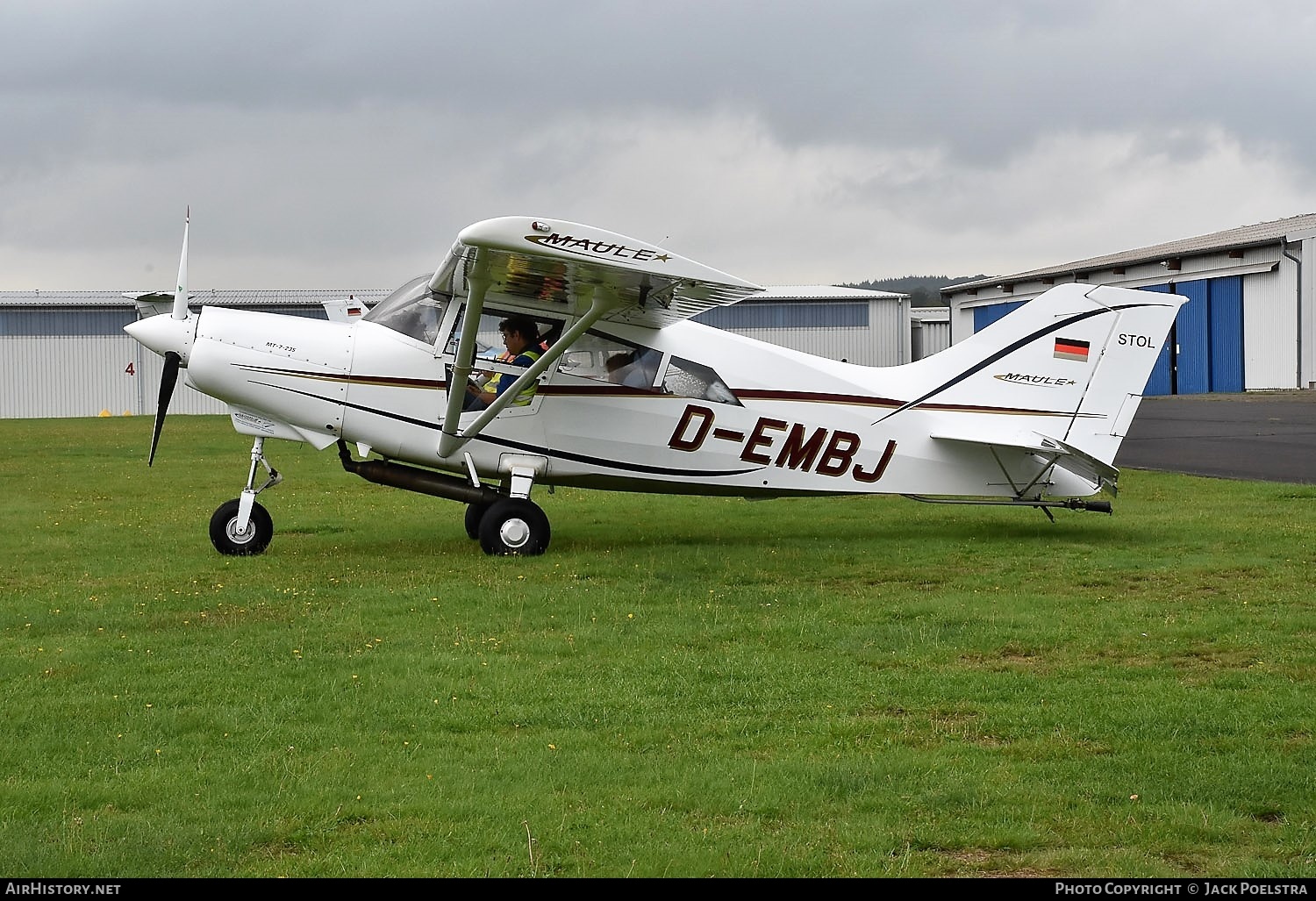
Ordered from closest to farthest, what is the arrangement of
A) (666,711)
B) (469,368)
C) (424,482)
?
1. (666,711)
2. (469,368)
3. (424,482)

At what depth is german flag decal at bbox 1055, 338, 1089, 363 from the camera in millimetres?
13117

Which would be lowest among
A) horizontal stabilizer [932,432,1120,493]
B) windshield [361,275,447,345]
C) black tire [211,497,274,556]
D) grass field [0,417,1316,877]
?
grass field [0,417,1316,877]

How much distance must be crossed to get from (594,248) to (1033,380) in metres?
5.48

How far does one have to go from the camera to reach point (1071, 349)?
13148mm

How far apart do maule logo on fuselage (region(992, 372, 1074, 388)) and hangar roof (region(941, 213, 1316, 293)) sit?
3033cm

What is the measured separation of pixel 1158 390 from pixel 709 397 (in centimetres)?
3885

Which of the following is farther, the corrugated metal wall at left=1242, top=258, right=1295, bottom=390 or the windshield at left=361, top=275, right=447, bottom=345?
the corrugated metal wall at left=1242, top=258, right=1295, bottom=390

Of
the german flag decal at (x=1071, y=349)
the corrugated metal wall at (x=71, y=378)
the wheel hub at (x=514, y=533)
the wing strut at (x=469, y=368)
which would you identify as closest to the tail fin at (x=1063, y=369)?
the german flag decal at (x=1071, y=349)

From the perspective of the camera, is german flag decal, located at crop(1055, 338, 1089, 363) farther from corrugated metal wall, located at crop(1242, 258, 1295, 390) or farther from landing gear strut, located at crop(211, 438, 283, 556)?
corrugated metal wall, located at crop(1242, 258, 1295, 390)

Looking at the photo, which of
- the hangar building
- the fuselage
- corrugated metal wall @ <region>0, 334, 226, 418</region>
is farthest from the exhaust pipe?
corrugated metal wall @ <region>0, 334, 226, 418</region>

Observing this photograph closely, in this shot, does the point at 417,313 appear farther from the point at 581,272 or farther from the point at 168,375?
the point at 168,375

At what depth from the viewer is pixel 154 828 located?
453 centimetres

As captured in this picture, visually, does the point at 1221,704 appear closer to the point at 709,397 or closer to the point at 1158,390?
the point at 709,397

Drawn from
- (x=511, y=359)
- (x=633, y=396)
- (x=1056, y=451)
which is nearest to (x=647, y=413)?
(x=633, y=396)
